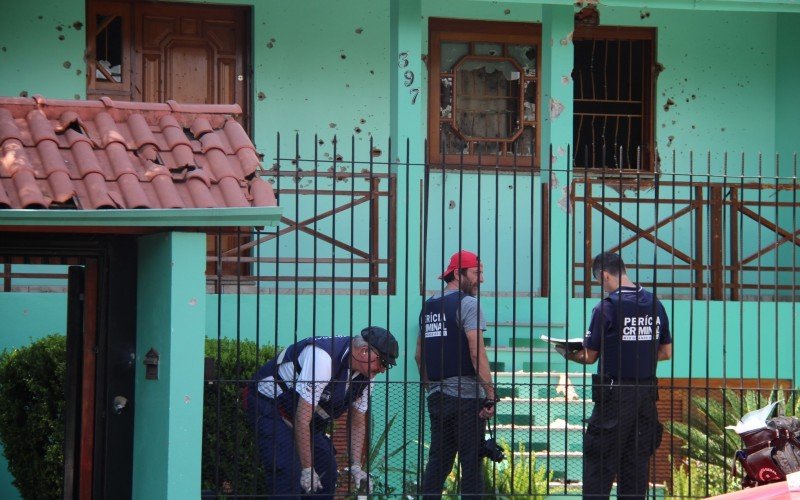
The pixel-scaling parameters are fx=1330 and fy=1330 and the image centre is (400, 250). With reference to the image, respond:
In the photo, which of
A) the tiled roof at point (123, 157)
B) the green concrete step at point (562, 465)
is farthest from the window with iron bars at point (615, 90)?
the tiled roof at point (123, 157)

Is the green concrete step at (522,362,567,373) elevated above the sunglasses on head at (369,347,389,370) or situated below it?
below

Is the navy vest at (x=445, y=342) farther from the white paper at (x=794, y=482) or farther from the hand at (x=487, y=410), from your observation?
the white paper at (x=794, y=482)

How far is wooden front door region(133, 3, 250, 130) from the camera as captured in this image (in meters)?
11.4

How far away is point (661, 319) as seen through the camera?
25.4 ft

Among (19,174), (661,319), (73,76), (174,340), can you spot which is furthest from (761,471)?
(73,76)

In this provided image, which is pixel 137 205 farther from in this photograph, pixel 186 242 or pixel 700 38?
pixel 700 38

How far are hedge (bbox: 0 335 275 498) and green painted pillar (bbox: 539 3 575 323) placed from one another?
3.15 metres

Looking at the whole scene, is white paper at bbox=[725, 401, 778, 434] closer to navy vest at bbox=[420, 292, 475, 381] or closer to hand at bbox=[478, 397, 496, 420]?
hand at bbox=[478, 397, 496, 420]

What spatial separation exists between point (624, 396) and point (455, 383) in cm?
98

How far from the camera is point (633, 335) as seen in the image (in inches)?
301

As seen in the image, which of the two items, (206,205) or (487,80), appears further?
(487,80)

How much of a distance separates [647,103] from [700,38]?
0.77 meters

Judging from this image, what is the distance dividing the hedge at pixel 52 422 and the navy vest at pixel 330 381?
26cm

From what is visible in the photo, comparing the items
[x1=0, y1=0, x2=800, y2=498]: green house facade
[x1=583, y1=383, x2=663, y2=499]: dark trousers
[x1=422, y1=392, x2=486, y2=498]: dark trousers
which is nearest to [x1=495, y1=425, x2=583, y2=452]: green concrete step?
[x1=0, y1=0, x2=800, y2=498]: green house facade
